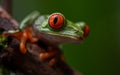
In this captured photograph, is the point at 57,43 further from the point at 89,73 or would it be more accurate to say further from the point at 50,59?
the point at 89,73

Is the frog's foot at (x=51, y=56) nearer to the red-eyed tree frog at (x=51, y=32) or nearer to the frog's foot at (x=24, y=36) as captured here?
the red-eyed tree frog at (x=51, y=32)

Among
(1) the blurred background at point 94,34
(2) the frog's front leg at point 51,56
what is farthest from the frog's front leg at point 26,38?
(1) the blurred background at point 94,34

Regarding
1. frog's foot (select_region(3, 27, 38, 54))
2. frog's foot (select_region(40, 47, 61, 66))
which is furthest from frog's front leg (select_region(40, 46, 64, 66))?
frog's foot (select_region(3, 27, 38, 54))

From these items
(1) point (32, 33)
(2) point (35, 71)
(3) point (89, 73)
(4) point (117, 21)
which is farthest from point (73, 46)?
(2) point (35, 71)

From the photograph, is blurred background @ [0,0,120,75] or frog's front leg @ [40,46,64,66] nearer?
frog's front leg @ [40,46,64,66]

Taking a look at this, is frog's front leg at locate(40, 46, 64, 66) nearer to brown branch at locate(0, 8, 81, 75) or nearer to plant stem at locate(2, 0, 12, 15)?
brown branch at locate(0, 8, 81, 75)

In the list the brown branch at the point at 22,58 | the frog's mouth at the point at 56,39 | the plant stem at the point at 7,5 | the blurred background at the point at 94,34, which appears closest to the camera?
the brown branch at the point at 22,58
